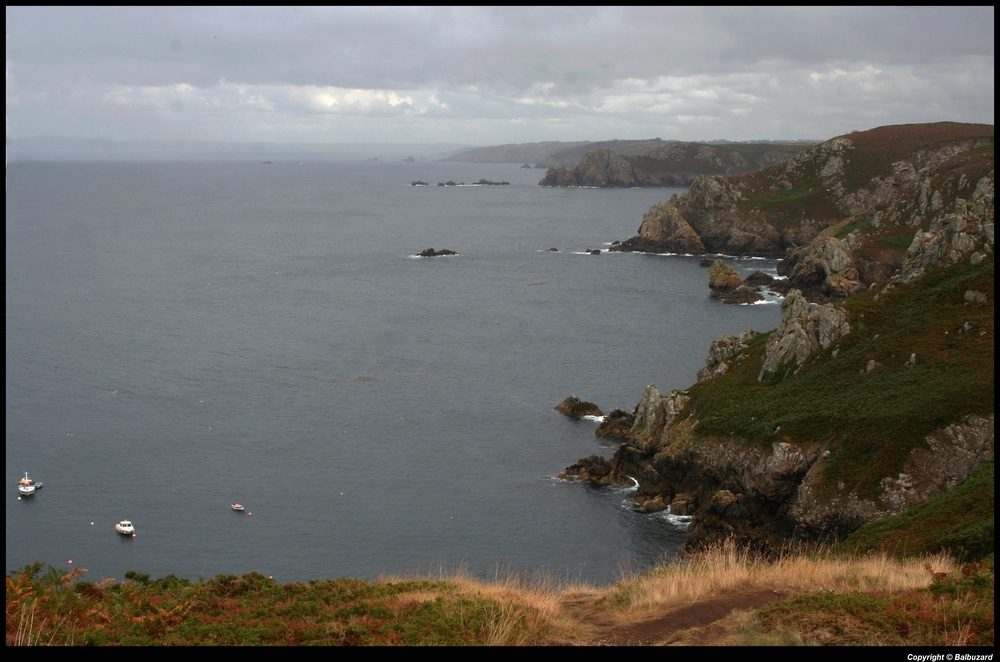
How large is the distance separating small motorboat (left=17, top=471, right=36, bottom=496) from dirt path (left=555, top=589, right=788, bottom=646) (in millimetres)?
45502

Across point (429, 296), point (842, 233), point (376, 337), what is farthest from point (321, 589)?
point (842, 233)

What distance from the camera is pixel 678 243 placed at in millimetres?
146500

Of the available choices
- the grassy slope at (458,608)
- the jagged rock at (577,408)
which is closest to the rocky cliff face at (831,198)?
the jagged rock at (577,408)

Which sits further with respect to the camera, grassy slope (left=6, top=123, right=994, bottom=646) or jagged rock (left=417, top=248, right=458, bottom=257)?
jagged rock (left=417, top=248, right=458, bottom=257)

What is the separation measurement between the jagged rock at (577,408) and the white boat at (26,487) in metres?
34.5

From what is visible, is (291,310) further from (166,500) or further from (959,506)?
(959,506)

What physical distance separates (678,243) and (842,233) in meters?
33.8

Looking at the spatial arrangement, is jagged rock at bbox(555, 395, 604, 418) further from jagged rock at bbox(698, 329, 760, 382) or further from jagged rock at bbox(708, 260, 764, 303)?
jagged rock at bbox(708, 260, 764, 303)

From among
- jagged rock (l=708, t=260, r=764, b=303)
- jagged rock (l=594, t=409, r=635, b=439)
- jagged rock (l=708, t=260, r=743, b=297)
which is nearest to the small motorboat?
jagged rock (l=594, t=409, r=635, b=439)

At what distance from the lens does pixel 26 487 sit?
173 feet

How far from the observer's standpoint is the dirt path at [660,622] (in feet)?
48.6

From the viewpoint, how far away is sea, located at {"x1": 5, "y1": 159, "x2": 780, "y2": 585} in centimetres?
4641

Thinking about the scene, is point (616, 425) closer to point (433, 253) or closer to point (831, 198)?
point (433, 253)

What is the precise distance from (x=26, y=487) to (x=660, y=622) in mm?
47860
